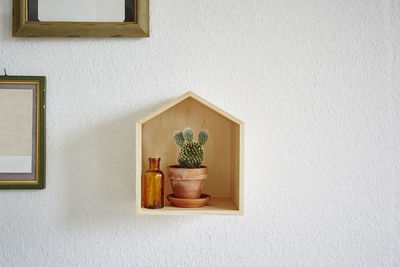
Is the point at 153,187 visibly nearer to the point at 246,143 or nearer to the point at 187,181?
the point at 187,181

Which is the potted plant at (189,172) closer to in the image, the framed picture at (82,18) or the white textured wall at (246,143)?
the white textured wall at (246,143)

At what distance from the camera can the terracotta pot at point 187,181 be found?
777 mm

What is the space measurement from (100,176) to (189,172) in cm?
26

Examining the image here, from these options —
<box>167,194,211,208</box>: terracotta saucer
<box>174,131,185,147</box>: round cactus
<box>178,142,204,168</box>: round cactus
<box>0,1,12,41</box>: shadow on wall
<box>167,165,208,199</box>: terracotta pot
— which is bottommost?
<box>167,194,211,208</box>: terracotta saucer

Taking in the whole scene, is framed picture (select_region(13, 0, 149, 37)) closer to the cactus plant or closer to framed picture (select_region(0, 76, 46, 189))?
framed picture (select_region(0, 76, 46, 189))

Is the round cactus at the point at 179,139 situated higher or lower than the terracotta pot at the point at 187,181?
higher

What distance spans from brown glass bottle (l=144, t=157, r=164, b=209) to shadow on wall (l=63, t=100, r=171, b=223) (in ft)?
0.32

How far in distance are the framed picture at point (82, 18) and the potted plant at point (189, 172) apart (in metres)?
0.32

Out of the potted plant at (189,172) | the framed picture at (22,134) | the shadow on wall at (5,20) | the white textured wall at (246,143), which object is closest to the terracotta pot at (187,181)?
the potted plant at (189,172)

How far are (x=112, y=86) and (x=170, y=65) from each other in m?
0.17

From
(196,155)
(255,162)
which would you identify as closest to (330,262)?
(255,162)

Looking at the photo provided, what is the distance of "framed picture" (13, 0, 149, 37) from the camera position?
33.6 inches

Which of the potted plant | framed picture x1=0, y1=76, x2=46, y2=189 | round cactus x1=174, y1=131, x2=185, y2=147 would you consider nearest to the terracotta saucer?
the potted plant

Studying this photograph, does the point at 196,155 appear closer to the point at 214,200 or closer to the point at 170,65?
the point at 214,200
